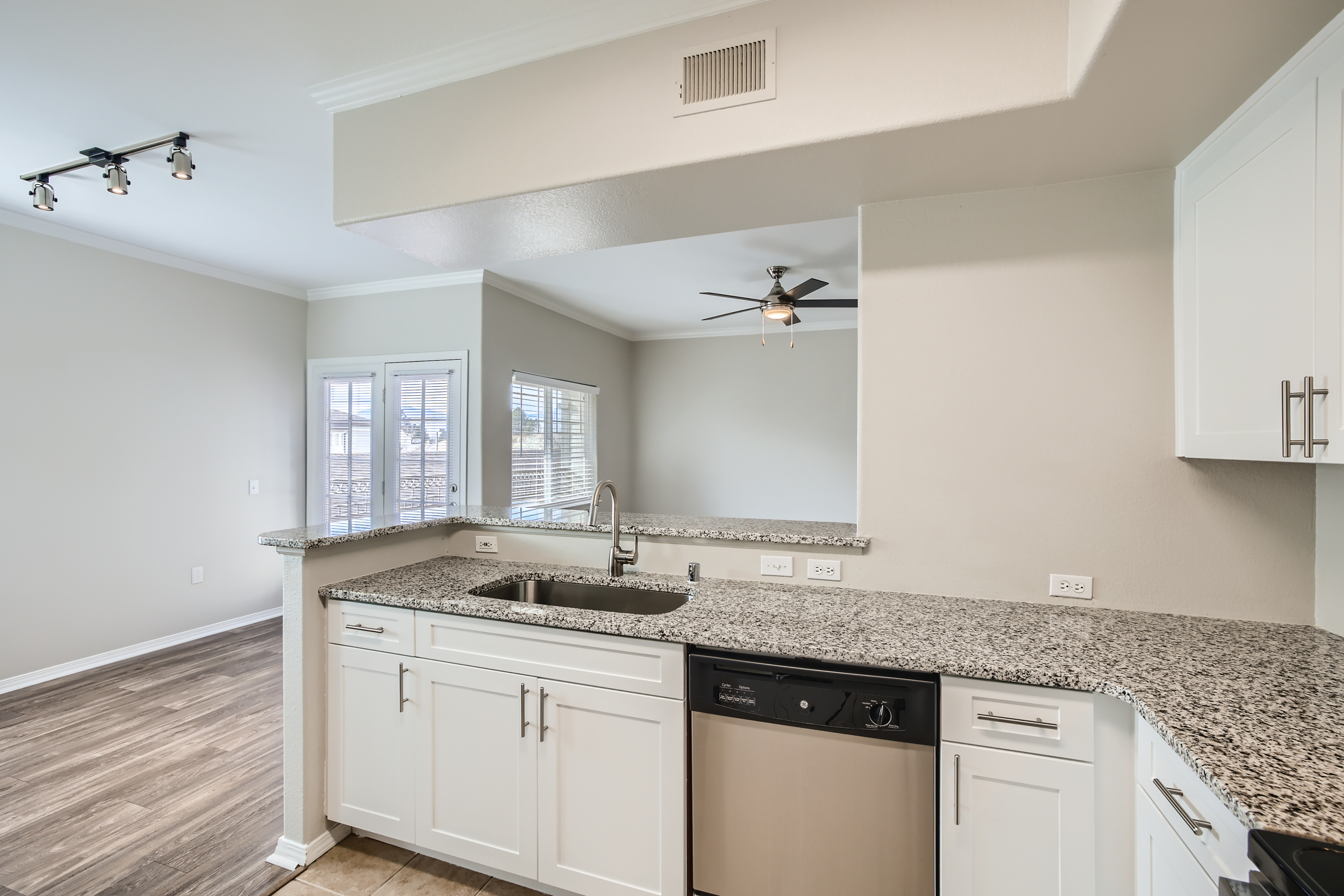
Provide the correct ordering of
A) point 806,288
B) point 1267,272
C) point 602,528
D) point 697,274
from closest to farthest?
point 1267,272, point 602,528, point 806,288, point 697,274

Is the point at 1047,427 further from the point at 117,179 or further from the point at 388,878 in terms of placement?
the point at 117,179


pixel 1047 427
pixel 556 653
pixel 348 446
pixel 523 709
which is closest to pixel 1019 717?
pixel 1047 427

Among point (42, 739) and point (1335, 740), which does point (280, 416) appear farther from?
point (1335, 740)

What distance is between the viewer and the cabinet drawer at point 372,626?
2039 mm

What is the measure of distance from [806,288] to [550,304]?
2.51m

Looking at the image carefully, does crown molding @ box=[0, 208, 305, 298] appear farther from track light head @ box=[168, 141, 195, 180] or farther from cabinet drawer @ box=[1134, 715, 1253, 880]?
cabinet drawer @ box=[1134, 715, 1253, 880]

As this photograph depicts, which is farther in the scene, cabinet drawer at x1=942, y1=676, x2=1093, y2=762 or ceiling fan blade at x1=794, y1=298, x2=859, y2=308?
ceiling fan blade at x1=794, y1=298, x2=859, y2=308

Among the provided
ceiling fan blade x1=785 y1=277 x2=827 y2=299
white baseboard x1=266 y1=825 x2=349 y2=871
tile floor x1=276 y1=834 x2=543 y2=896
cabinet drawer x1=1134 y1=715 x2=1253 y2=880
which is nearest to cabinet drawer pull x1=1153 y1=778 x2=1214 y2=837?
cabinet drawer x1=1134 y1=715 x2=1253 y2=880

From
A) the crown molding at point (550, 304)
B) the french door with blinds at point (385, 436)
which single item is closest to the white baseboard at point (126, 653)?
the french door with blinds at point (385, 436)

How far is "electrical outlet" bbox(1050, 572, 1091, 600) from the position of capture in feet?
6.39

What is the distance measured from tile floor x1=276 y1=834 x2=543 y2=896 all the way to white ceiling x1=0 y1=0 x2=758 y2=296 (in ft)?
9.04

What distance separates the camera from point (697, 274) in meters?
4.65

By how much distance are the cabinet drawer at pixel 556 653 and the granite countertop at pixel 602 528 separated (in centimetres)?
53

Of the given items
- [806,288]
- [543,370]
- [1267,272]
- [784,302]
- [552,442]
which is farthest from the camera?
[552,442]
